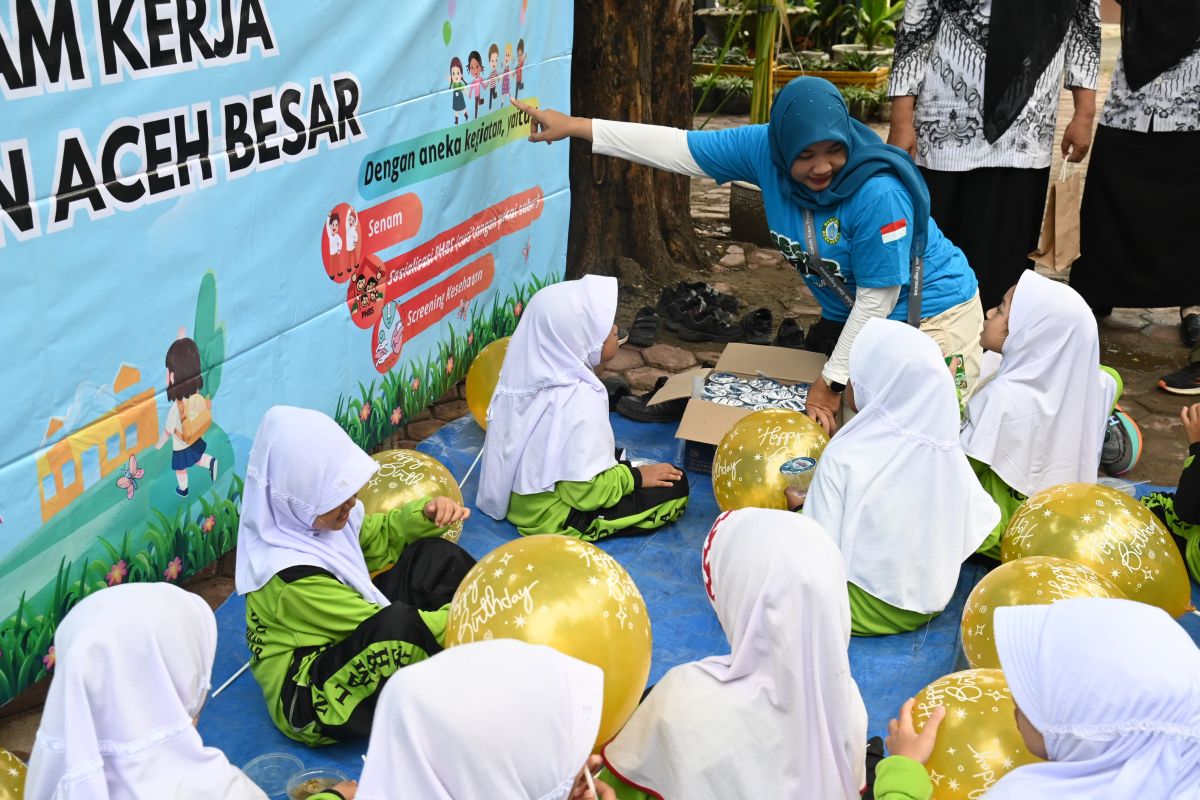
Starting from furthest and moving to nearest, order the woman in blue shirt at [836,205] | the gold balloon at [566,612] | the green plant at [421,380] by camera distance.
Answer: the green plant at [421,380] < the woman in blue shirt at [836,205] < the gold balloon at [566,612]

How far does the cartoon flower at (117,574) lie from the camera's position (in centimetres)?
325

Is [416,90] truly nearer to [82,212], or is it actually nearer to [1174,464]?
[82,212]

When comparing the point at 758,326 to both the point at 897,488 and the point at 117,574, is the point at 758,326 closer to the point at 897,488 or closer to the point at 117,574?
the point at 897,488

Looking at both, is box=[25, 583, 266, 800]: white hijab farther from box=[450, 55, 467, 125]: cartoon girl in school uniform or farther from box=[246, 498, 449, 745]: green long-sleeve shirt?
box=[450, 55, 467, 125]: cartoon girl in school uniform

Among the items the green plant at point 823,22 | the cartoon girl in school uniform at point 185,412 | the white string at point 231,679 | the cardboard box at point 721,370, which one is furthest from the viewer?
the green plant at point 823,22

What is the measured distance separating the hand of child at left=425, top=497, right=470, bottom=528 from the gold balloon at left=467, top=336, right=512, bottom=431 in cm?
118

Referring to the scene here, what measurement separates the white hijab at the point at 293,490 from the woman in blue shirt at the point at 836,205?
6.79 feet

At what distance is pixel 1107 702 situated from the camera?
77.7 inches

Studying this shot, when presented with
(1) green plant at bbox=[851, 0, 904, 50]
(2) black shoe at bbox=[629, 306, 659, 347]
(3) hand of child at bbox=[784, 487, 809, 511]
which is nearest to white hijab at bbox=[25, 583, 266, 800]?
(3) hand of child at bbox=[784, 487, 809, 511]

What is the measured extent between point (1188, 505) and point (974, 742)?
1543 mm

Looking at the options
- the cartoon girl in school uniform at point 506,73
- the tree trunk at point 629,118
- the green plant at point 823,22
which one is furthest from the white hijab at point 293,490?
the green plant at point 823,22

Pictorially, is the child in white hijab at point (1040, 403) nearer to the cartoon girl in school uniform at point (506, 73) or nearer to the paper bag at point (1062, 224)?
the paper bag at point (1062, 224)

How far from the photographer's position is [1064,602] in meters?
2.16

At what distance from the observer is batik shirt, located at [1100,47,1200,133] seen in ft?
18.2
